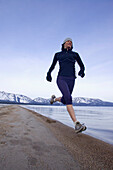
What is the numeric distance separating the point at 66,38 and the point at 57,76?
115cm

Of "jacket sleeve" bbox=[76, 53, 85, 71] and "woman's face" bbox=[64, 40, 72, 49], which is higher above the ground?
"woman's face" bbox=[64, 40, 72, 49]

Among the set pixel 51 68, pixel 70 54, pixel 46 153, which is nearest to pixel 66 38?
pixel 70 54

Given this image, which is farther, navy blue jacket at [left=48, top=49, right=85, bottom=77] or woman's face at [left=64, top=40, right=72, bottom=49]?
woman's face at [left=64, top=40, right=72, bottom=49]

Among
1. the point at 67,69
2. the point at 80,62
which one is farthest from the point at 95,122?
the point at 67,69

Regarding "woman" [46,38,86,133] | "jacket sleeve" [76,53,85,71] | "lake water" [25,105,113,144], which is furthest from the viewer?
"lake water" [25,105,113,144]

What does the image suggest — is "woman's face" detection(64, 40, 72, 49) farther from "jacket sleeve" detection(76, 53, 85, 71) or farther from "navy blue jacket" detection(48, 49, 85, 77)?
"jacket sleeve" detection(76, 53, 85, 71)

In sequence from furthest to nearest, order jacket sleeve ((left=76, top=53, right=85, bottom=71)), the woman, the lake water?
the lake water → jacket sleeve ((left=76, top=53, right=85, bottom=71)) → the woman

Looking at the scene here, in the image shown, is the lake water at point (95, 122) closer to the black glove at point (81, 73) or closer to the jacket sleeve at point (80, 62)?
the black glove at point (81, 73)

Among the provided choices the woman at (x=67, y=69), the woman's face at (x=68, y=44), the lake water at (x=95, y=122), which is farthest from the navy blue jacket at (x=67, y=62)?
the lake water at (x=95, y=122)

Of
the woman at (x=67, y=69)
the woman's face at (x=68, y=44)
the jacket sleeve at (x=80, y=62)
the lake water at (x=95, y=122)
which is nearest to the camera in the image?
the woman at (x=67, y=69)

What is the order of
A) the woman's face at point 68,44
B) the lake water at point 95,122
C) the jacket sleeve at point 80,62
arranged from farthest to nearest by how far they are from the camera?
the lake water at point 95,122 → the jacket sleeve at point 80,62 → the woman's face at point 68,44

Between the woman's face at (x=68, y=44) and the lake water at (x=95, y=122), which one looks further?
Answer: the lake water at (x=95, y=122)

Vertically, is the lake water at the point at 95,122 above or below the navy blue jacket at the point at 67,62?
below

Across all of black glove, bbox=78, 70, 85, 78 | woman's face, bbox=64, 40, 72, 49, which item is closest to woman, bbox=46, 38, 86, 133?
woman's face, bbox=64, 40, 72, 49
